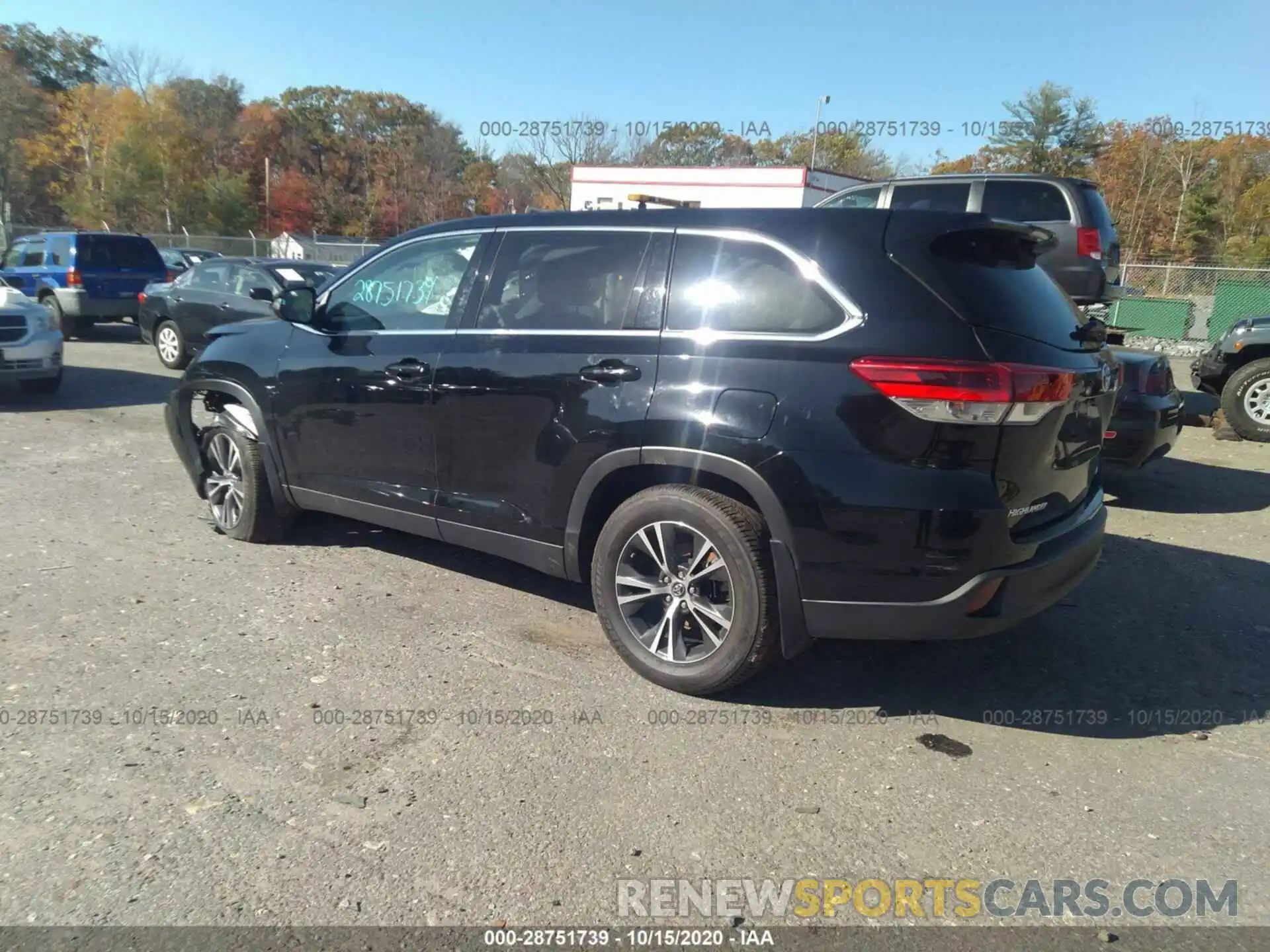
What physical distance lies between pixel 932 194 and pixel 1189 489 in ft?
12.1

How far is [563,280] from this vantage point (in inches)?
163

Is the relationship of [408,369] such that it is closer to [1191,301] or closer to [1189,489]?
[1189,489]

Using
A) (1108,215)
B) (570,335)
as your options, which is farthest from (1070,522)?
(1108,215)

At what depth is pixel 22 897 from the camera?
2484 mm

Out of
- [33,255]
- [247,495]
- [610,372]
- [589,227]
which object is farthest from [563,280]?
[33,255]

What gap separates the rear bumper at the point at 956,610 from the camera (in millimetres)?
3252

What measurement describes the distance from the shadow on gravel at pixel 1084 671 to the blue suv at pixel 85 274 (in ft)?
51.6

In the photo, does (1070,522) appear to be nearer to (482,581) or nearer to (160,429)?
(482,581)

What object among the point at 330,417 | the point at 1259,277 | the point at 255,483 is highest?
the point at 1259,277

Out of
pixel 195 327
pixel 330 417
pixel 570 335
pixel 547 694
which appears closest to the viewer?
pixel 547 694

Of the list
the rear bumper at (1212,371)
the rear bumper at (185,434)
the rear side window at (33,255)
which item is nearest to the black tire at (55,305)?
the rear side window at (33,255)

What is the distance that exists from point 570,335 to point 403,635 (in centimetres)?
163

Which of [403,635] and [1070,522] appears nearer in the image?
[1070,522]

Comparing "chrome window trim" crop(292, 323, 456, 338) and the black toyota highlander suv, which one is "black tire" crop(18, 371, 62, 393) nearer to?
"chrome window trim" crop(292, 323, 456, 338)
